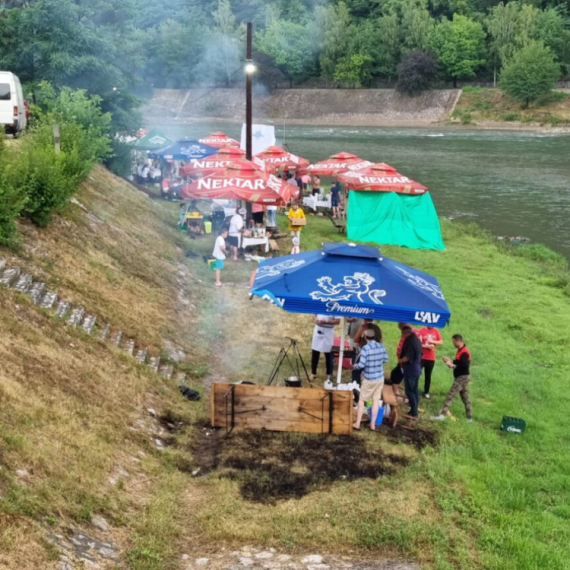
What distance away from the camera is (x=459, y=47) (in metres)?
97.1

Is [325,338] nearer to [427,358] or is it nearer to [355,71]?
[427,358]

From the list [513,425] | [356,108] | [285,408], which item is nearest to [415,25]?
[356,108]

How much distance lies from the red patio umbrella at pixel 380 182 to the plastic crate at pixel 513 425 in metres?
15.7

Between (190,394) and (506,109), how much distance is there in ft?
271

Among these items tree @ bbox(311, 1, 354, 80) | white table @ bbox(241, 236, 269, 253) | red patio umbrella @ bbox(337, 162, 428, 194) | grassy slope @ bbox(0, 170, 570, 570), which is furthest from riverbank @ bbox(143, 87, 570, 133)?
grassy slope @ bbox(0, 170, 570, 570)

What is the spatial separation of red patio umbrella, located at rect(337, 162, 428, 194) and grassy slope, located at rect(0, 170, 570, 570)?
36.7 feet

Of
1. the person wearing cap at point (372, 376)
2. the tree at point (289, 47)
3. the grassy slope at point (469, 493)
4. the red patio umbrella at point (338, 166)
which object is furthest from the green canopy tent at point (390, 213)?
the tree at point (289, 47)

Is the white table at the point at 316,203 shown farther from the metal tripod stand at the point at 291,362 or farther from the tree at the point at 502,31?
the tree at the point at 502,31

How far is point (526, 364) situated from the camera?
13641 mm

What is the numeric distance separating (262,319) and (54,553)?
379 inches

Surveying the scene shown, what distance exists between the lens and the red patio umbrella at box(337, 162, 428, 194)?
2542 centimetres

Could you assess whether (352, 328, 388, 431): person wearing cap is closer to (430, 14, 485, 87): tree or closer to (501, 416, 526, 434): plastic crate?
(501, 416, 526, 434): plastic crate

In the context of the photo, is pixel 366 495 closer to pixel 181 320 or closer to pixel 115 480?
pixel 115 480

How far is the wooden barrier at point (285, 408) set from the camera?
9.40 meters
